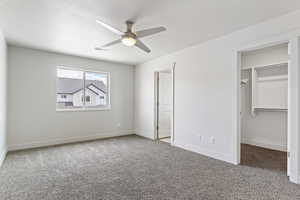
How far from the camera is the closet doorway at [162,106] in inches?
208

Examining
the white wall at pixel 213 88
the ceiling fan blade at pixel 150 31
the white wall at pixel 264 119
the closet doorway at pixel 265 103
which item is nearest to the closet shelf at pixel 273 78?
the closet doorway at pixel 265 103

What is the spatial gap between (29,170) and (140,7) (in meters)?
3.23

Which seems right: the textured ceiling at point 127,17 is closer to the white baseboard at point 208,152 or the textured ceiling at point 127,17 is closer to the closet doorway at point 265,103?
the closet doorway at point 265,103

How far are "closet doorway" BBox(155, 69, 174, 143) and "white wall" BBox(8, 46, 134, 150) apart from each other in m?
1.64

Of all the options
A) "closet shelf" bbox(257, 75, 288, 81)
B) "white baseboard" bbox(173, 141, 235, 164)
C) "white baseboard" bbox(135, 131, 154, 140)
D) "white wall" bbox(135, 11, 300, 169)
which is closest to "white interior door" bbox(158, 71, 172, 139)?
"white baseboard" bbox(135, 131, 154, 140)

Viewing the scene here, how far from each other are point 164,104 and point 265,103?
9.21ft

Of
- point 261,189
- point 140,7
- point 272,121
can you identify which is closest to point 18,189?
point 140,7

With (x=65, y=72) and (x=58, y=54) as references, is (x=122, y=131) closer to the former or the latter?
(x=65, y=72)

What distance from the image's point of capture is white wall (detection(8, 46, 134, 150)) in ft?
13.1

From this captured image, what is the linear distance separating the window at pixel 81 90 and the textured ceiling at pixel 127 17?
52.1 inches

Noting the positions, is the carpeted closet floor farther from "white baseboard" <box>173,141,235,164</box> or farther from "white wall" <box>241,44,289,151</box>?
"white wall" <box>241,44,289,151</box>

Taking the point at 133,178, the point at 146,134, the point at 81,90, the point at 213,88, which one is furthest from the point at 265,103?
the point at 81,90

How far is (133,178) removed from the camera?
2.54 m

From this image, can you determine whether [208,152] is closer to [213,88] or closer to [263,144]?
[213,88]
